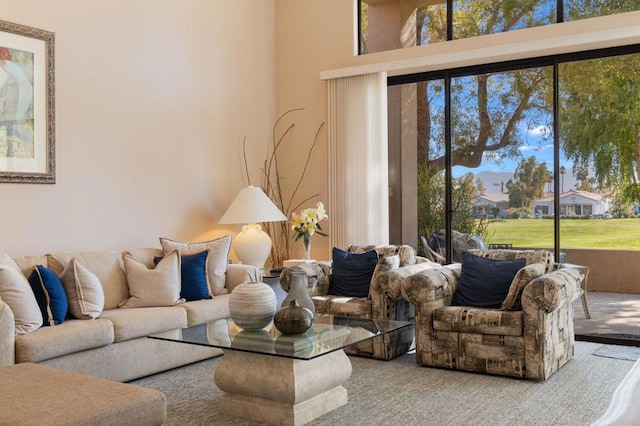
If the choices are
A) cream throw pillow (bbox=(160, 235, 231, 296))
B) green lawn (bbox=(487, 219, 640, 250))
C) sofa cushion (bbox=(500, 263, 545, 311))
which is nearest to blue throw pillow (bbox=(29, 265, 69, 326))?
cream throw pillow (bbox=(160, 235, 231, 296))

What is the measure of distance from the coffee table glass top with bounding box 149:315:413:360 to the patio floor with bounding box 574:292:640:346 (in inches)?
102

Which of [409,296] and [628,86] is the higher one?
[628,86]

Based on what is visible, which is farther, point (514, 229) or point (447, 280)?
point (514, 229)

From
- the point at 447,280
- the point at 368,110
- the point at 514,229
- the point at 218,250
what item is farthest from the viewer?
the point at 368,110

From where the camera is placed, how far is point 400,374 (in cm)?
456

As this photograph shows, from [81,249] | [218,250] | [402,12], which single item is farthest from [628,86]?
[81,249]

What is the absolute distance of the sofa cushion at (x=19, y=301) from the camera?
393 centimetres

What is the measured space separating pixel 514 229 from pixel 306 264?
205cm

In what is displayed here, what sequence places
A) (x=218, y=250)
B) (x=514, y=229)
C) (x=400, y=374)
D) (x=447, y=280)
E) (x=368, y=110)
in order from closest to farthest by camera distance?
(x=400, y=374) < (x=447, y=280) < (x=218, y=250) < (x=514, y=229) < (x=368, y=110)

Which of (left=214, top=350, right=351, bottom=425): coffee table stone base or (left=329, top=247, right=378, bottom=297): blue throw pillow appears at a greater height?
(left=329, top=247, right=378, bottom=297): blue throw pillow

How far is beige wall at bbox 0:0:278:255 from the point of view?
5035 mm

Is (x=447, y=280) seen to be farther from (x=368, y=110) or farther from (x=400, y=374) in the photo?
(x=368, y=110)

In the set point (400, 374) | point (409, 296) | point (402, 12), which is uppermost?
point (402, 12)

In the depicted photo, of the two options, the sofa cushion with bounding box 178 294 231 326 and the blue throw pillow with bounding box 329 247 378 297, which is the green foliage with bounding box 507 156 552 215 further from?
the sofa cushion with bounding box 178 294 231 326
